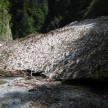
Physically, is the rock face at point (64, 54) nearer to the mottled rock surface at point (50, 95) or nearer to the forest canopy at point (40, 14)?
the mottled rock surface at point (50, 95)

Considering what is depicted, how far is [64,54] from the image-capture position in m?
11.2

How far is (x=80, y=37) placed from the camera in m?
12.1

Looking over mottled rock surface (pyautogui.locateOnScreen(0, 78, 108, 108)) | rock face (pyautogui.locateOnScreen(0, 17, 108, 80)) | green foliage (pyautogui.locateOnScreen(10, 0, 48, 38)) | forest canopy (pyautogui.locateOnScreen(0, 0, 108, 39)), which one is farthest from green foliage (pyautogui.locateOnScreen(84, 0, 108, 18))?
green foliage (pyautogui.locateOnScreen(10, 0, 48, 38))

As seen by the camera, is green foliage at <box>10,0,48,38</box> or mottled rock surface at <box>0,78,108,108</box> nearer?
mottled rock surface at <box>0,78,108,108</box>

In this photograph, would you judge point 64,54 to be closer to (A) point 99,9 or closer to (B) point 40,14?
(A) point 99,9

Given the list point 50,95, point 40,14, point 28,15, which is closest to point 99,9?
point 50,95

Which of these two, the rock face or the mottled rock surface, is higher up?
the rock face

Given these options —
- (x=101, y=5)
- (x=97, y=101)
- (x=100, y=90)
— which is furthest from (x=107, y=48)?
(x=101, y=5)

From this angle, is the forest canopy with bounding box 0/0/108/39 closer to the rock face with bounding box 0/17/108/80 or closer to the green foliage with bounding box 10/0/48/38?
the green foliage with bounding box 10/0/48/38

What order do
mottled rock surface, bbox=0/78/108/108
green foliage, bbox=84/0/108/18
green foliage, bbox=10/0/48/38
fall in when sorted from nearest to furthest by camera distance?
mottled rock surface, bbox=0/78/108/108 < green foliage, bbox=84/0/108/18 < green foliage, bbox=10/0/48/38

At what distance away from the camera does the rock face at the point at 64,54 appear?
9539 millimetres

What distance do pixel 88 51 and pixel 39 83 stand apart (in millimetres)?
1867

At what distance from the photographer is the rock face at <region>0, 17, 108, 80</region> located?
9.54 metres

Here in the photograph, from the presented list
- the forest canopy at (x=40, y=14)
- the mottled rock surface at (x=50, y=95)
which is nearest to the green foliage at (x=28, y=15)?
the forest canopy at (x=40, y=14)
